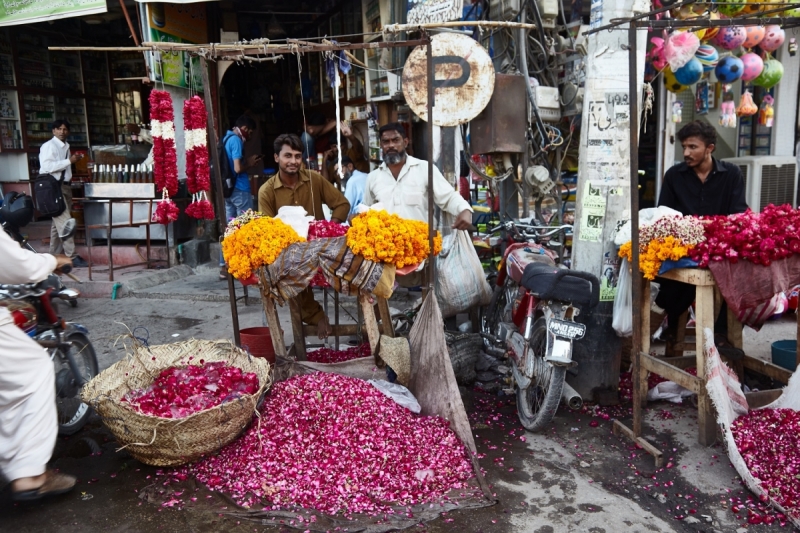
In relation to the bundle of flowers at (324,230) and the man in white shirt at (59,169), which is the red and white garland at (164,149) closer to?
the man in white shirt at (59,169)

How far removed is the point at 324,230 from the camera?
183 inches

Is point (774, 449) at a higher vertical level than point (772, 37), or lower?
lower

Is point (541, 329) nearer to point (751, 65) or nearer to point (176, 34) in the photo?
point (751, 65)

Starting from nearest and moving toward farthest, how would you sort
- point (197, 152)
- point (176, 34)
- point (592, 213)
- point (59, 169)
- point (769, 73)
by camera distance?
point (592, 213), point (769, 73), point (197, 152), point (176, 34), point (59, 169)

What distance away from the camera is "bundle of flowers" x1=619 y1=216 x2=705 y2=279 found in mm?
3969

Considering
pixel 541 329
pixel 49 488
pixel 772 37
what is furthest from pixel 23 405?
pixel 772 37

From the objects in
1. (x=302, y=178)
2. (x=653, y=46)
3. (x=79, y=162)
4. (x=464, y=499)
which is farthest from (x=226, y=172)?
(x=464, y=499)

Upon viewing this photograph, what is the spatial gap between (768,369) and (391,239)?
2.90m

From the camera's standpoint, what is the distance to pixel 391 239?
166 inches

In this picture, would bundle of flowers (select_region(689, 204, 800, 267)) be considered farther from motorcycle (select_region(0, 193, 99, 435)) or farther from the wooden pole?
motorcycle (select_region(0, 193, 99, 435))

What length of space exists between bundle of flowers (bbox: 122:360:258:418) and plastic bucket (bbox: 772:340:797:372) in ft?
12.9

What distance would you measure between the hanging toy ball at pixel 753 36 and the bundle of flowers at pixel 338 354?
5.74m

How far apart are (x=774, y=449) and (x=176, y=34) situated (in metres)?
9.15


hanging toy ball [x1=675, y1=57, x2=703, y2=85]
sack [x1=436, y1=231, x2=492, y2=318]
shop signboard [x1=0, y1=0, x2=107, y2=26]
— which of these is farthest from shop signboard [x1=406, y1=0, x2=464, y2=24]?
shop signboard [x1=0, y1=0, x2=107, y2=26]
